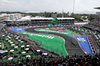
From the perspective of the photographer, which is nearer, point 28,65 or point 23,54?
point 28,65

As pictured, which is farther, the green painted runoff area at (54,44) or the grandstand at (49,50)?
the green painted runoff area at (54,44)

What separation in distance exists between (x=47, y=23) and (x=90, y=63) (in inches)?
2909

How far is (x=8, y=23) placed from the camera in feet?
268

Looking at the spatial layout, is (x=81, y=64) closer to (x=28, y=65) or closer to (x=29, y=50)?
(x=28, y=65)

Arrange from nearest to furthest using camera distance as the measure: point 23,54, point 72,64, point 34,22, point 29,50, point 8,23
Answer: point 72,64 → point 23,54 → point 29,50 → point 8,23 → point 34,22

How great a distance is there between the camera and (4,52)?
2531 cm

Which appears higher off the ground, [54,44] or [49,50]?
[54,44]

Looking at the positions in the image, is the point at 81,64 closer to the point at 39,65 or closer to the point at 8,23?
the point at 39,65

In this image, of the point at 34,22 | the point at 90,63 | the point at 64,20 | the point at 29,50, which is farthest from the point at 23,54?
the point at 64,20

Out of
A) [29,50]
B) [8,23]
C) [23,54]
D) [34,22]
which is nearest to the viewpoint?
[23,54]

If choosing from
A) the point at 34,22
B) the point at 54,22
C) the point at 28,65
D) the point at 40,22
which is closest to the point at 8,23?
the point at 34,22

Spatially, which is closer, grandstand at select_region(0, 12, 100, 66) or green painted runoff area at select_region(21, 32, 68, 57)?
grandstand at select_region(0, 12, 100, 66)

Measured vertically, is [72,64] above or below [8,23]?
below

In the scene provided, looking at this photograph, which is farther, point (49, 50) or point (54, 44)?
point (54, 44)
